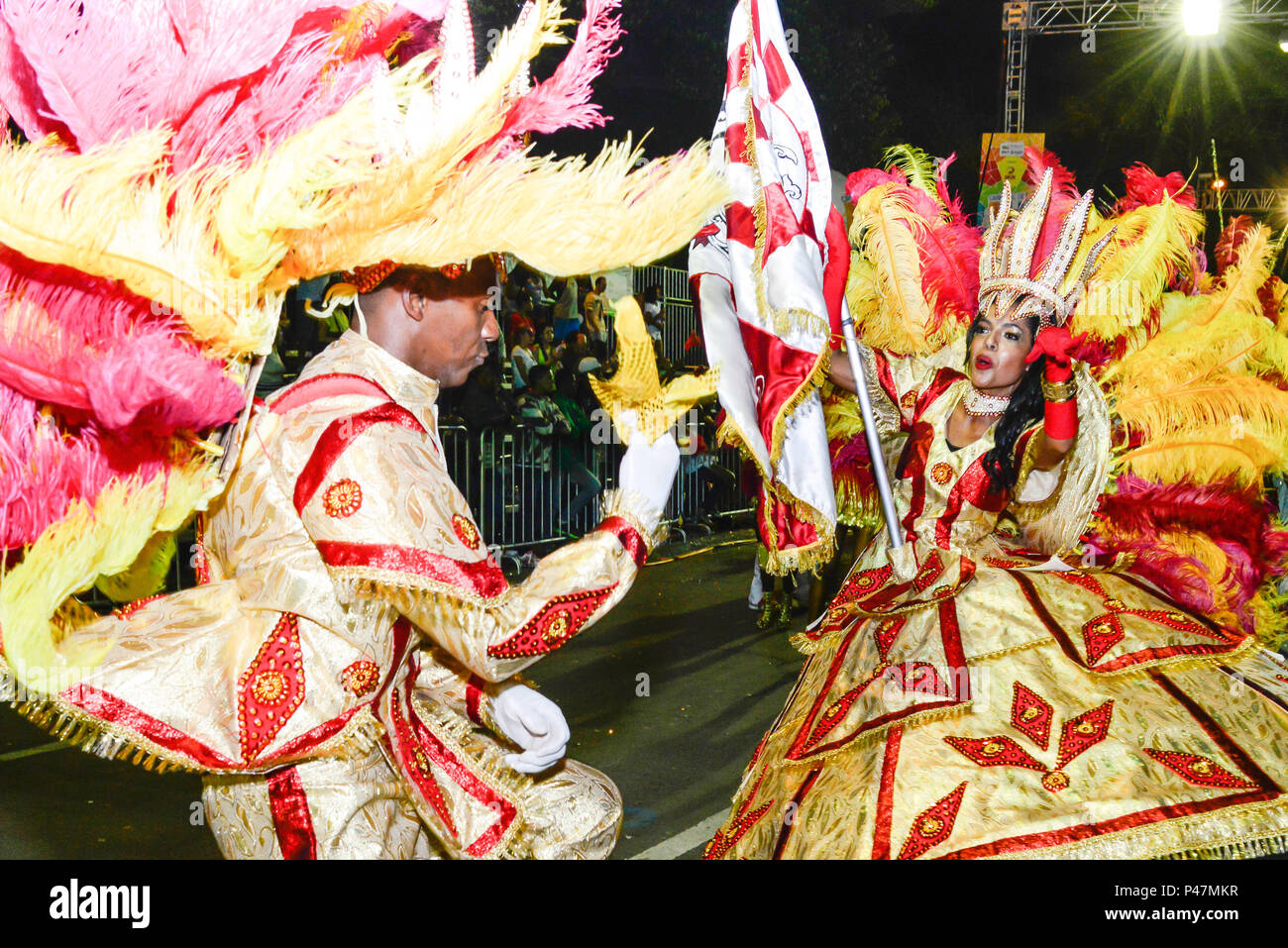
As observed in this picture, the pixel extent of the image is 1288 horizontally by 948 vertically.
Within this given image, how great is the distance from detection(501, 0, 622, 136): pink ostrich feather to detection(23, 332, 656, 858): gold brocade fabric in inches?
22.0

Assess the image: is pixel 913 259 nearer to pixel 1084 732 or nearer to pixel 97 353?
pixel 1084 732

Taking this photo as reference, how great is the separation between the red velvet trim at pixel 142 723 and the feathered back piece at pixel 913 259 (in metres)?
2.93

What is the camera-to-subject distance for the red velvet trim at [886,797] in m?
→ 2.89

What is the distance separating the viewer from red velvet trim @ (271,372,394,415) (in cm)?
205

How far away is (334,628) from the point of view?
2.03 metres


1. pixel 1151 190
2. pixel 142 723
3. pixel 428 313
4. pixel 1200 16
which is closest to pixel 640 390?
pixel 428 313

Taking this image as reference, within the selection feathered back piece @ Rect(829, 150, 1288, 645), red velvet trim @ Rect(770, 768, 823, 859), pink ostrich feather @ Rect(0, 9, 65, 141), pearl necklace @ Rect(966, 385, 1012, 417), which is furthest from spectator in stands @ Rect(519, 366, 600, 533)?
pink ostrich feather @ Rect(0, 9, 65, 141)

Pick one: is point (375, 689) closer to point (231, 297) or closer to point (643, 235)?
point (231, 297)

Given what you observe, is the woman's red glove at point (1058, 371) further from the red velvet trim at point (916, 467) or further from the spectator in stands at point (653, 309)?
the spectator in stands at point (653, 309)

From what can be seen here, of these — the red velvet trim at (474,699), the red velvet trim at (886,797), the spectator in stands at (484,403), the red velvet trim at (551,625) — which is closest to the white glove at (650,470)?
the red velvet trim at (551,625)

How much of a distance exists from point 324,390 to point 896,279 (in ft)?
8.57

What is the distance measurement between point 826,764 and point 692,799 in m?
1.81

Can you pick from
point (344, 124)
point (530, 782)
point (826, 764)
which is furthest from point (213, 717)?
point (826, 764)

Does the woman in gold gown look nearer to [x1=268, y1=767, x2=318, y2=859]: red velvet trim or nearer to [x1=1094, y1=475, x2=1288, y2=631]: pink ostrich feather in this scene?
[x1=1094, y1=475, x2=1288, y2=631]: pink ostrich feather
